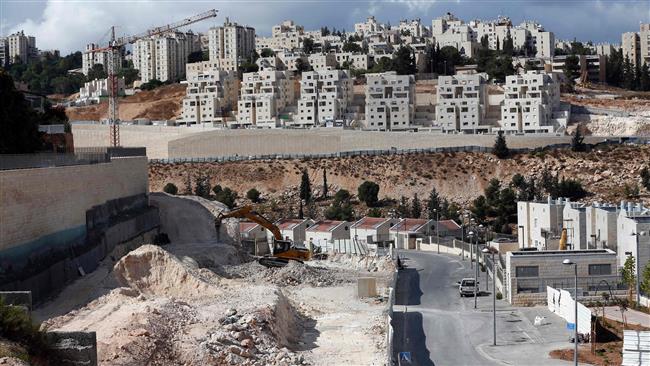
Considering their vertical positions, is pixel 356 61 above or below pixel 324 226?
above

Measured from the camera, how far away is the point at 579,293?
31797mm

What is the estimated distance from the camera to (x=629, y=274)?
31828 mm

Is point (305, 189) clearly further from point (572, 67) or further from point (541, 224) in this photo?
point (572, 67)

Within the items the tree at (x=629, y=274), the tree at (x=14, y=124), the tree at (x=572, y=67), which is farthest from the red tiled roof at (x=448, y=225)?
the tree at (x=572, y=67)

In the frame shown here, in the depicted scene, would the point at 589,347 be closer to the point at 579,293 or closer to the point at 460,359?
the point at 460,359

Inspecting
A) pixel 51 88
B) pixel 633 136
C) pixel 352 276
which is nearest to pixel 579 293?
pixel 352 276

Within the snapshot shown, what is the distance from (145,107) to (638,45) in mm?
59181

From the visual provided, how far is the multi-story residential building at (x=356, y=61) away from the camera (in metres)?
117

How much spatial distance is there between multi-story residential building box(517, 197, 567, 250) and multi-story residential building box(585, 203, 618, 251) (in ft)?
8.63

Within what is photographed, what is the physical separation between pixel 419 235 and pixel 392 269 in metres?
14.4

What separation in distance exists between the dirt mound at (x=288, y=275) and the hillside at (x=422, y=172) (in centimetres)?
3202

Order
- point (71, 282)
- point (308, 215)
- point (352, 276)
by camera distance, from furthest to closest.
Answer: point (308, 215) < point (352, 276) < point (71, 282)

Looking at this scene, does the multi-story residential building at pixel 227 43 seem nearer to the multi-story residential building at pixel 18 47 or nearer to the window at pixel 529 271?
the multi-story residential building at pixel 18 47

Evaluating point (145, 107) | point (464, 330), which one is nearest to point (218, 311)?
point (464, 330)
